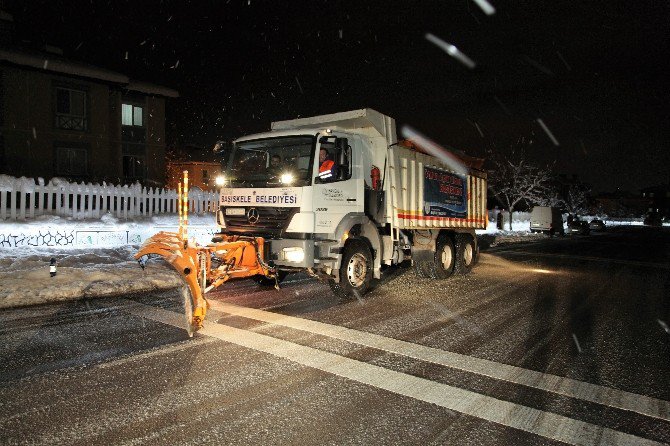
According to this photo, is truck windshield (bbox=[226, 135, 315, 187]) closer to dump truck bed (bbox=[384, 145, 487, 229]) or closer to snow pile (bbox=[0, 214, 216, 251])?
dump truck bed (bbox=[384, 145, 487, 229])

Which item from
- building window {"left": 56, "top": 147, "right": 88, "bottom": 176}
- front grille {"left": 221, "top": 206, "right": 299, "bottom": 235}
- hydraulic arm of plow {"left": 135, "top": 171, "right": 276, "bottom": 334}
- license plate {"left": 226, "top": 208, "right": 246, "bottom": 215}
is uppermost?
building window {"left": 56, "top": 147, "right": 88, "bottom": 176}

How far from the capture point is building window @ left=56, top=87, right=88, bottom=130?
1022 inches

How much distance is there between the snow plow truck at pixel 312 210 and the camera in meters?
7.41

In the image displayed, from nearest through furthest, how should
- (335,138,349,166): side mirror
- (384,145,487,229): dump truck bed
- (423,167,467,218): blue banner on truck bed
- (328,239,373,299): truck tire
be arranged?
(335,138,349,166): side mirror → (328,239,373,299): truck tire → (384,145,487,229): dump truck bed → (423,167,467,218): blue banner on truck bed

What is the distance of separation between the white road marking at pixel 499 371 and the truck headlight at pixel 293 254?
108 centimetres

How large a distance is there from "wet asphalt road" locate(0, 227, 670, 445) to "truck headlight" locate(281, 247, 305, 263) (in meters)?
0.80

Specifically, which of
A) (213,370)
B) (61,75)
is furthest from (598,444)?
(61,75)

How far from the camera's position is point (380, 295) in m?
9.54

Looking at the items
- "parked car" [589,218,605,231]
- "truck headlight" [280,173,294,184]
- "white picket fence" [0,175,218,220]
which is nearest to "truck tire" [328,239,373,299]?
"truck headlight" [280,173,294,184]

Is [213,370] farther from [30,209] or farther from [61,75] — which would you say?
[61,75]

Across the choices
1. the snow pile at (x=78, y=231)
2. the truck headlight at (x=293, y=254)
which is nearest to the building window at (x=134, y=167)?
the snow pile at (x=78, y=231)

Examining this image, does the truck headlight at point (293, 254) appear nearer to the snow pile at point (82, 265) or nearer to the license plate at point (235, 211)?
the license plate at point (235, 211)

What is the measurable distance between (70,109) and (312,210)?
23603 millimetres

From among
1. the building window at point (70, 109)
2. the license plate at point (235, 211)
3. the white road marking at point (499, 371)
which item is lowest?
the white road marking at point (499, 371)
